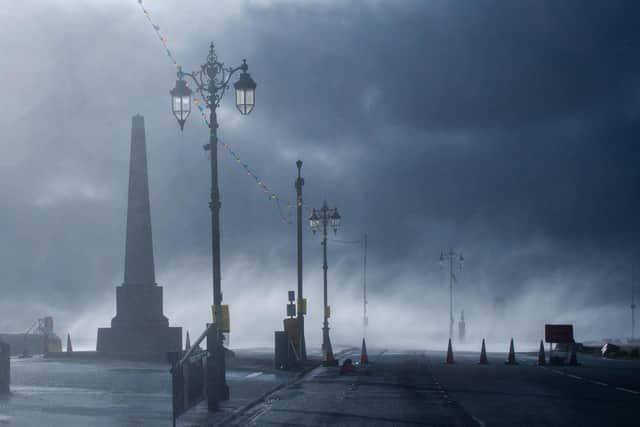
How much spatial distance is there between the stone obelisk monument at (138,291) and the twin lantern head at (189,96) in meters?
21.4

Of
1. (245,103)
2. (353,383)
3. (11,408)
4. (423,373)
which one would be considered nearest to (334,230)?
(423,373)

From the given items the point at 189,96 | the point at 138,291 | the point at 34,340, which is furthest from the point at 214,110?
the point at 34,340

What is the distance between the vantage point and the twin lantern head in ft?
73.9

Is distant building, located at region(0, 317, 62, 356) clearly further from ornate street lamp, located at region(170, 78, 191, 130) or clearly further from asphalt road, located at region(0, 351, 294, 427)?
ornate street lamp, located at region(170, 78, 191, 130)

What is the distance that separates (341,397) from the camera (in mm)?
23781

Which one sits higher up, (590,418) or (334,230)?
(334,230)

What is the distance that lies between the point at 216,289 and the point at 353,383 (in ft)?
26.2

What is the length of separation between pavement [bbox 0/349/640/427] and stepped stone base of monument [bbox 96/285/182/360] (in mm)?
8219

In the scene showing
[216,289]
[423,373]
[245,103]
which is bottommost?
[423,373]

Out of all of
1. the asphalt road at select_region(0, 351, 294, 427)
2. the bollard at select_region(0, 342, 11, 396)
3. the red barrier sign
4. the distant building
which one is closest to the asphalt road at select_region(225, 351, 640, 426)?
the asphalt road at select_region(0, 351, 294, 427)

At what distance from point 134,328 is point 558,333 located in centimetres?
1862

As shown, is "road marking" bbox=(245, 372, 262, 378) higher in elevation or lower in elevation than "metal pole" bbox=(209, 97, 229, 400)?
lower

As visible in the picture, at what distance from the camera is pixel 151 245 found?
45094 mm

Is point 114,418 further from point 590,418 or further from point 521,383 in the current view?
point 521,383
